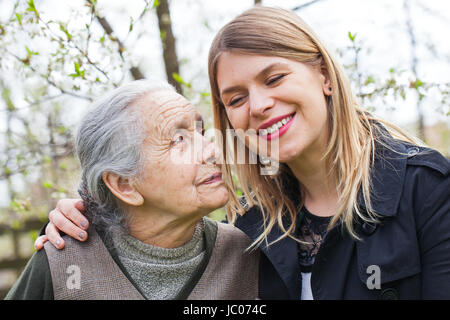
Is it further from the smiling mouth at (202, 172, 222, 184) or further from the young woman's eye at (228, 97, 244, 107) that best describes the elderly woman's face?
the young woman's eye at (228, 97, 244, 107)

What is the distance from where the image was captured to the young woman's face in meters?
1.87

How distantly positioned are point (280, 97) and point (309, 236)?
2.46 ft

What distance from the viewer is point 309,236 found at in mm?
2092

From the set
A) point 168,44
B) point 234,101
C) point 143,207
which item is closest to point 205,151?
point 234,101

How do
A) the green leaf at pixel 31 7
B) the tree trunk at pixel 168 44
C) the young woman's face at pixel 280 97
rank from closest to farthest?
the young woman's face at pixel 280 97 → the green leaf at pixel 31 7 → the tree trunk at pixel 168 44

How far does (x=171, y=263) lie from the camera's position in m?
2.03

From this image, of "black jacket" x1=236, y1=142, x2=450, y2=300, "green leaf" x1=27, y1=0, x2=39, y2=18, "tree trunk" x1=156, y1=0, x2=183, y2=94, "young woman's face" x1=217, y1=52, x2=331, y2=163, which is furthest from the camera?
"tree trunk" x1=156, y1=0, x2=183, y2=94

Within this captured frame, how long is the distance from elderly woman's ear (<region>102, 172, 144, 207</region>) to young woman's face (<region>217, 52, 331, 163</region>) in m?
Result: 0.66

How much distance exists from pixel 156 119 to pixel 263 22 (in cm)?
70

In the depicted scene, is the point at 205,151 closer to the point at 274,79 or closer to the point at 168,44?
the point at 274,79

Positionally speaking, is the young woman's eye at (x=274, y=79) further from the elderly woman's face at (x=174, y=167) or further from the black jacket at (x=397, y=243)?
the black jacket at (x=397, y=243)

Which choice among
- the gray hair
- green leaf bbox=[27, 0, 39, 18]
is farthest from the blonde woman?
green leaf bbox=[27, 0, 39, 18]

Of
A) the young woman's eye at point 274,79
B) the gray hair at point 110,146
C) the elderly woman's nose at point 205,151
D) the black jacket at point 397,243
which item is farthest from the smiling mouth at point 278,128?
the gray hair at point 110,146

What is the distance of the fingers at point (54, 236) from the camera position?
1880mm
